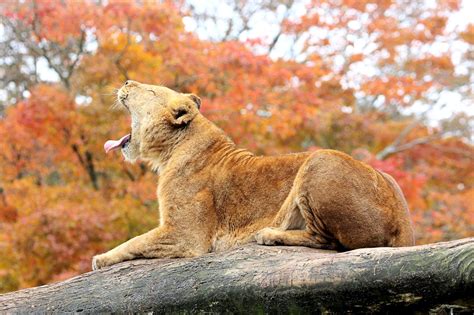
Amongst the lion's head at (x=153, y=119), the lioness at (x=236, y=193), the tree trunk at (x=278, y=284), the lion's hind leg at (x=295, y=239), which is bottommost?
the tree trunk at (x=278, y=284)

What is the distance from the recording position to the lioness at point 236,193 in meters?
4.65

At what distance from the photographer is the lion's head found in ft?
19.4

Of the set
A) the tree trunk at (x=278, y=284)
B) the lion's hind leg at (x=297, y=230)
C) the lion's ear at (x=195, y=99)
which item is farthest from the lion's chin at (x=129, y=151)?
the lion's hind leg at (x=297, y=230)

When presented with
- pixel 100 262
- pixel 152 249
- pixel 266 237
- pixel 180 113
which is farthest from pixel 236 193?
pixel 100 262

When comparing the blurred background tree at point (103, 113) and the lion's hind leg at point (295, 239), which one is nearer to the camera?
the lion's hind leg at point (295, 239)

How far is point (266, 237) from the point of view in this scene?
4.93 m

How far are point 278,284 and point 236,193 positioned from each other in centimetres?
131

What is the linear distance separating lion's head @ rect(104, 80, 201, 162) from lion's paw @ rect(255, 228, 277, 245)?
1391mm

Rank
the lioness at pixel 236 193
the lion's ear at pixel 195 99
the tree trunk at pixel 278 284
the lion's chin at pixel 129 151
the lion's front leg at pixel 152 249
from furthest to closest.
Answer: the lion's ear at pixel 195 99, the lion's chin at pixel 129 151, the lion's front leg at pixel 152 249, the lioness at pixel 236 193, the tree trunk at pixel 278 284

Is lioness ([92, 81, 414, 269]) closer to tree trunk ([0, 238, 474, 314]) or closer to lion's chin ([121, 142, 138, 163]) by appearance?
lion's chin ([121, 142, 138, 163])

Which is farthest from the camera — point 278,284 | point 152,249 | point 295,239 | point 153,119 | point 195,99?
point 195,99

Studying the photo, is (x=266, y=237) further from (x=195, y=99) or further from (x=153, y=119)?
(x=195, y=99)

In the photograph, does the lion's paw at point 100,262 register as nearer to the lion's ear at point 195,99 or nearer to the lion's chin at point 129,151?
the lion's chin at point 129,151

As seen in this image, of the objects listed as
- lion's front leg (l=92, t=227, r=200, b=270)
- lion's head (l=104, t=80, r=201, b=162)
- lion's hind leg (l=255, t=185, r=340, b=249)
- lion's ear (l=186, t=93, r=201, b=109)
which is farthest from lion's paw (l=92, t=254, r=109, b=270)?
lion's ear (l=186, t=93, r=201, b=109)
